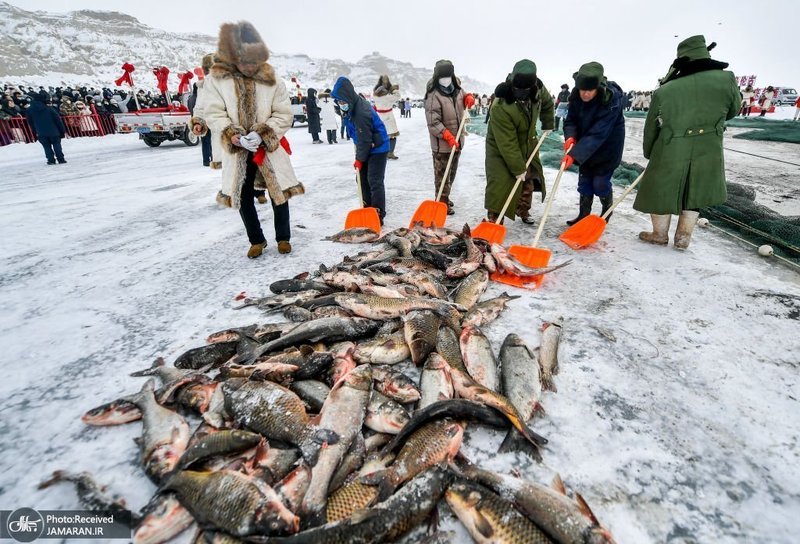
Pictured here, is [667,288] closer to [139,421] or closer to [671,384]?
[671,384]

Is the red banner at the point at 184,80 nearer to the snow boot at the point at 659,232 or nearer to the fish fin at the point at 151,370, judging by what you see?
the fish fin at the point at 151,370

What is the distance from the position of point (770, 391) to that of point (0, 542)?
4423mm

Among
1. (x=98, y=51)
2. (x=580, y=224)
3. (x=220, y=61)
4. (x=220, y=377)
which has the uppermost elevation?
(x=98, y=51)

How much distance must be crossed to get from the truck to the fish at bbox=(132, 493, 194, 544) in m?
14.3

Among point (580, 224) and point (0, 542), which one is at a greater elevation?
point (580, 224)

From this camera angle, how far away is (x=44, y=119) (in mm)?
10961

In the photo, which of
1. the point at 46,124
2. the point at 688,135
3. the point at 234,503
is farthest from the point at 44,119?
the point at 688,135

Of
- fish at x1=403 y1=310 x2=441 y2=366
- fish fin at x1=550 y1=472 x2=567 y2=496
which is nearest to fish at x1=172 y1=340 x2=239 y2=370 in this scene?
Answer: fish at x1=403 y1=310 x2=441 y2=366

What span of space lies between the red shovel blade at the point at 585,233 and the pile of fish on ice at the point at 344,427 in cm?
215

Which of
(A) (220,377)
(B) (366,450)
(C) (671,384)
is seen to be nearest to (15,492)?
(A) (220,377)

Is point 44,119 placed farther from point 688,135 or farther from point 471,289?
point 688,135

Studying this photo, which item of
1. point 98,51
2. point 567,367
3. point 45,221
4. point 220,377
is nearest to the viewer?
point 220,377

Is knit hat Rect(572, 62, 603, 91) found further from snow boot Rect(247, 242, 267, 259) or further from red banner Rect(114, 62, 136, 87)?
red banner Rect(114, 62, 136, 87)

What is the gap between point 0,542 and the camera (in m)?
1.70
